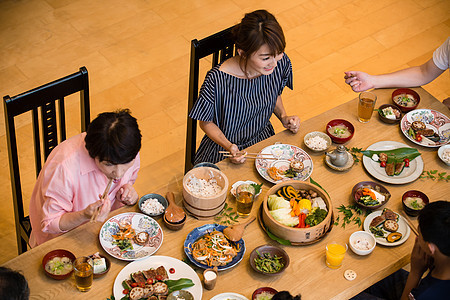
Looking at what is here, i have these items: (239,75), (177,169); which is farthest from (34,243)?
(177,169)

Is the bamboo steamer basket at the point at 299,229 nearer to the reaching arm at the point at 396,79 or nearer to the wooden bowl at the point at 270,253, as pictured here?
the wooden bowl at the point at 270,253

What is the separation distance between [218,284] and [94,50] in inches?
116

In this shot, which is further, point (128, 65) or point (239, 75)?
point (128, 65)

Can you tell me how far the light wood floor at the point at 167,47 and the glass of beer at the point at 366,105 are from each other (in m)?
1.40

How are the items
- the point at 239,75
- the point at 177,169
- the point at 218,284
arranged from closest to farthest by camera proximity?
the point at 218,284, the point at 239,75, the point at 177,169

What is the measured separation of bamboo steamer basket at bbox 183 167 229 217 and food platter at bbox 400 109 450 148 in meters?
1.01

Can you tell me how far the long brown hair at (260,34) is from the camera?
8.88 ft

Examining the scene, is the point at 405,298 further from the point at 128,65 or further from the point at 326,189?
the point at 128,65

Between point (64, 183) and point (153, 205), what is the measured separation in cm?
38

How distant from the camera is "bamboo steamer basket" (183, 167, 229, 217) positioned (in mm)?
2447

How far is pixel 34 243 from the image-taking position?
2.64 m

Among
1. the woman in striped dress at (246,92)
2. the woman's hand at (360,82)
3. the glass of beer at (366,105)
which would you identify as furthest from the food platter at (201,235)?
the woman's hand at (360,82)

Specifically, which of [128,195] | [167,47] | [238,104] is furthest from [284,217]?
[167,47]

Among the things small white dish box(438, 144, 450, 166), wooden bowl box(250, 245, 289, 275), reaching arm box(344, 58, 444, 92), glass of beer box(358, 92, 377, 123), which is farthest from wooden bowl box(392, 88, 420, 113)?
wooden bowl box(250, 245, 289, 275)
